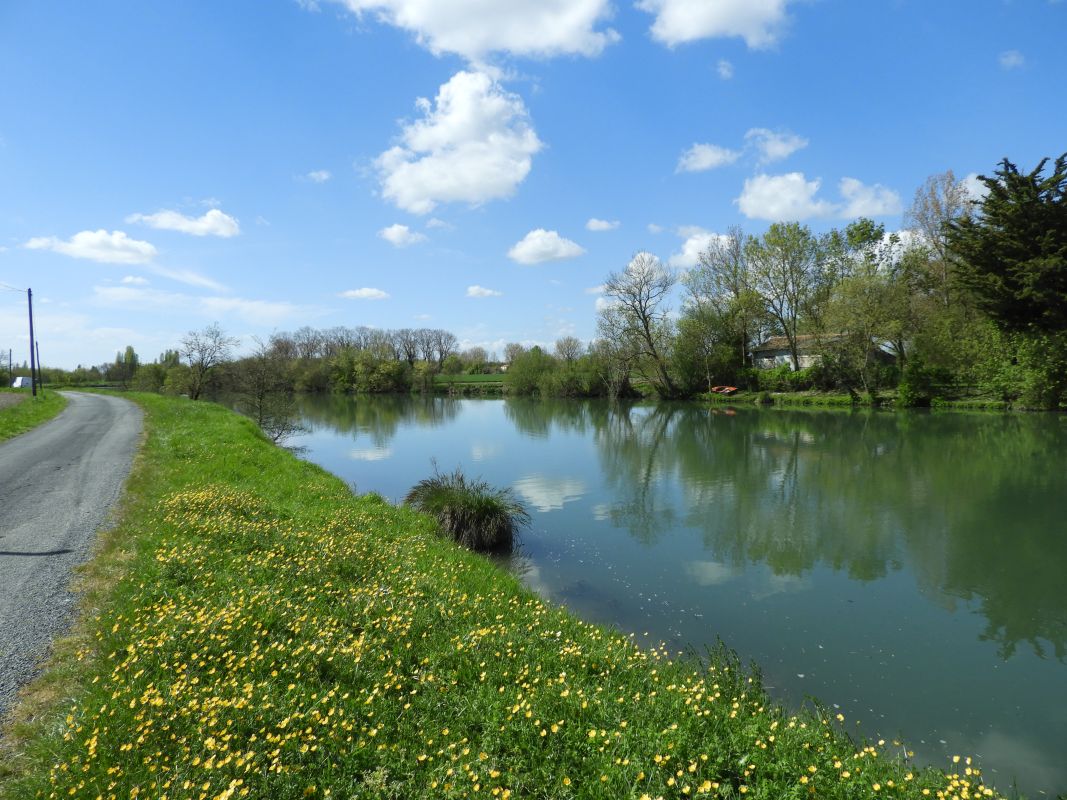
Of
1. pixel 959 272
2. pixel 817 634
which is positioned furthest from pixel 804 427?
pixel 817 634

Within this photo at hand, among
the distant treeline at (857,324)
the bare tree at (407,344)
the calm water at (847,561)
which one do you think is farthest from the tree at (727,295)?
the bare tree at (407,344)

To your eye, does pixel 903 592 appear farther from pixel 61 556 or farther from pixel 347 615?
pixel 61 556

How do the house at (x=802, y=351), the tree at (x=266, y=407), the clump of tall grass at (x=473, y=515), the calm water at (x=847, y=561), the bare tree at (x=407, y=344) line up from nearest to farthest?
the calm water at (x=847, y=561) → the clump of tall grass at (x=473, y=515) → the tree at (x=266, y=407) → the house at (x=802, y=351) → the bare tree at (x=407, y=344)

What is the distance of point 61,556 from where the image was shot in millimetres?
7027

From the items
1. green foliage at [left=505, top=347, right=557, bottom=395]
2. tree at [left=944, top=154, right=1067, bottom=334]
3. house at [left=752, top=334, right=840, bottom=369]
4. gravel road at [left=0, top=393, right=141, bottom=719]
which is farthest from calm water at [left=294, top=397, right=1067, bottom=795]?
green foliage at [left=505, top=347, right=557, bottom=395]

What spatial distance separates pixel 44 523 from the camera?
847 cm

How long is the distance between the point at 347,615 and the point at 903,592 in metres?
7.87

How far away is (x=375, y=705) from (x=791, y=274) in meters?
49.0

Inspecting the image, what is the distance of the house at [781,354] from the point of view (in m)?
48.4

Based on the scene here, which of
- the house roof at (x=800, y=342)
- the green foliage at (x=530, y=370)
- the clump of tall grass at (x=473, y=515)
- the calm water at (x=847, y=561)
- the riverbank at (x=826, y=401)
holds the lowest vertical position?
the calm water at (x=847, y=561)

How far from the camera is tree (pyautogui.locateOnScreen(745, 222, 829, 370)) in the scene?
46.1 meters

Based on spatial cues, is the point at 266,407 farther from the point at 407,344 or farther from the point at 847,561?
the point at 407,344

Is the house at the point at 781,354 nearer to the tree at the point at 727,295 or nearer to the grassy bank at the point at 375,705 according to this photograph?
the tree at the point at 727,295

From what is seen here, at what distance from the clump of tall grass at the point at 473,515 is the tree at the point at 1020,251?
101 feet
